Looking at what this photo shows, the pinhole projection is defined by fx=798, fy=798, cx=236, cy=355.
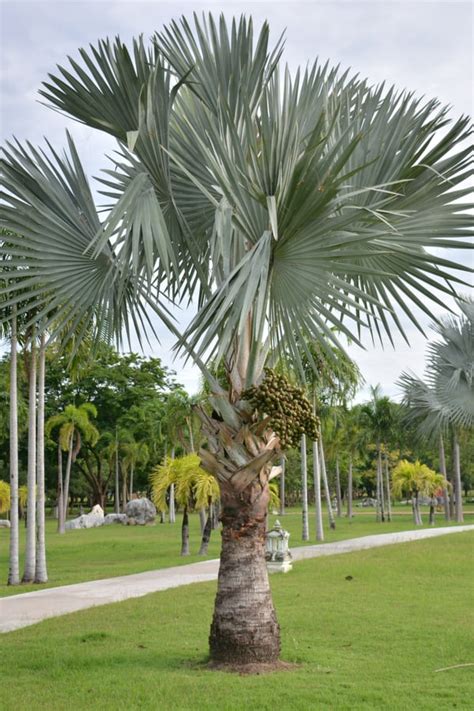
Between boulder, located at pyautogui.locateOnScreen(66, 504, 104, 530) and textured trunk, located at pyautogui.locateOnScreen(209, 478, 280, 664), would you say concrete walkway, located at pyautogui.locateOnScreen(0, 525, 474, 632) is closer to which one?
textured trunk, located at pyautogui.locateOnScreen(209, 478, 280, 664)

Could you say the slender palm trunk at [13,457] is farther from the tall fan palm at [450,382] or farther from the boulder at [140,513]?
the boulder at [140,513]

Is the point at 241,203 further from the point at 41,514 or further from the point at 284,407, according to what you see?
the point at 41,514

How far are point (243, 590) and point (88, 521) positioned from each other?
34.2m

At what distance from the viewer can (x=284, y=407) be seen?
23.4ft

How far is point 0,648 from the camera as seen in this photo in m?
→ 8.94

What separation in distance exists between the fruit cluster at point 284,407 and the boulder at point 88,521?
110 ft

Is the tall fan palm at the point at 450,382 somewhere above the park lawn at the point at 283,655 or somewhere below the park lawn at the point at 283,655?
above

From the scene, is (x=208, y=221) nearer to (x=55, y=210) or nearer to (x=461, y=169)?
(x=55, y=210)

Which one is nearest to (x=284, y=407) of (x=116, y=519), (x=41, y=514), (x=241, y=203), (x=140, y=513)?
(x=241, y=203)

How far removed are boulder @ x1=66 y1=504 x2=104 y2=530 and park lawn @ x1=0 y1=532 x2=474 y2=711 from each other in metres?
26.6

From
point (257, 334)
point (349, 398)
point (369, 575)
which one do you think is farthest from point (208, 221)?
point (349, 398)

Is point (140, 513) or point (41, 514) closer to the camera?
point (41, 514)

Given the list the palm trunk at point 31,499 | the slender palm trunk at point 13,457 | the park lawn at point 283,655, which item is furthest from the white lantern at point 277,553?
the slender palm trunk at point 13,457

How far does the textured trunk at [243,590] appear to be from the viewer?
24.9ft
